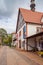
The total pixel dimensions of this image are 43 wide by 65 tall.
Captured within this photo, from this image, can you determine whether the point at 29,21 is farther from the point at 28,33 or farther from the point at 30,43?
the point at 30,43

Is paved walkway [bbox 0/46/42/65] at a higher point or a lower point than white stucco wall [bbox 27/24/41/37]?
lower

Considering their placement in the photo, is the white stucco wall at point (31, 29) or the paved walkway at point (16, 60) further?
the white stucco wall at point (31, 29)

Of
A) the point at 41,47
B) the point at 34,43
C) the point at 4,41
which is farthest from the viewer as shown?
the point at 4,41

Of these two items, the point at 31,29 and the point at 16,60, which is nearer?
the point at 16,60

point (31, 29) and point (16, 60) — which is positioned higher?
point (31, 29)

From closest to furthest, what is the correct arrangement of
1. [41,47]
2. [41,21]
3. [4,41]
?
1. [41,47]
2. [41,21]
3. [4,41]

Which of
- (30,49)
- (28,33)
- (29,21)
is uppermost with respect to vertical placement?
(29,21)

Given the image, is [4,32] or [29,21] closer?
[29,21]

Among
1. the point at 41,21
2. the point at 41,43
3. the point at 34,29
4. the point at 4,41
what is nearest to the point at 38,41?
the point at 41,43

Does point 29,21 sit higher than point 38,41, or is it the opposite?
point 29,21

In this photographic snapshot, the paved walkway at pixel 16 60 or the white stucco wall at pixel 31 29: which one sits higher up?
the white stucco wall at pixel 31 29

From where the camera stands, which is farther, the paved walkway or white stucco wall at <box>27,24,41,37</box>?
white stucco wall at <box>27,24,41,37</box>

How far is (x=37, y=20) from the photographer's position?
29.4m

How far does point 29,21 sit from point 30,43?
13.2ft
